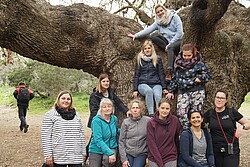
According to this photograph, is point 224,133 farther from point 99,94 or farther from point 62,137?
point 62,137

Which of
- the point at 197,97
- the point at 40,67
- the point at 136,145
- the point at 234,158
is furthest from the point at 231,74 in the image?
the point at 40,67

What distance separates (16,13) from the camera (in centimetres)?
541

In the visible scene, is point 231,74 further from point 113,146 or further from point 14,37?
point 14,37

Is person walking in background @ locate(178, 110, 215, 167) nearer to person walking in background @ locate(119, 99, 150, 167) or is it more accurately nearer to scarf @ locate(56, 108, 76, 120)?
person walking in background @ locate(119, 99, 150, 167)

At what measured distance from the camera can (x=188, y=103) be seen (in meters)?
5.10

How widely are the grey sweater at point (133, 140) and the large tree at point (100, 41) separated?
1.30 metres

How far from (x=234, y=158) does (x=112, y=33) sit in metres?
2.92

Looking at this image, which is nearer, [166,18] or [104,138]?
[104,138]

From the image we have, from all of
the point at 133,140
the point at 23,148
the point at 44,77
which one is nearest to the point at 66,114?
the point at 133,140

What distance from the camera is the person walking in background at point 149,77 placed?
215 inches

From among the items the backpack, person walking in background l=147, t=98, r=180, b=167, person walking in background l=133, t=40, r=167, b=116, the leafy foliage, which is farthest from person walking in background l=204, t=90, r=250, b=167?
the leafy foliage

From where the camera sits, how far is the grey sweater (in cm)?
472

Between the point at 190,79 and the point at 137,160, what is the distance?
1349 millimetres

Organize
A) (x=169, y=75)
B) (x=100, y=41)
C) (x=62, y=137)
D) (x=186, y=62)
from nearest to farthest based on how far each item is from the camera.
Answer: (x=62, y=137) < (x=186, y=62) < (x=169, y=75) < (x=100, y=41)
